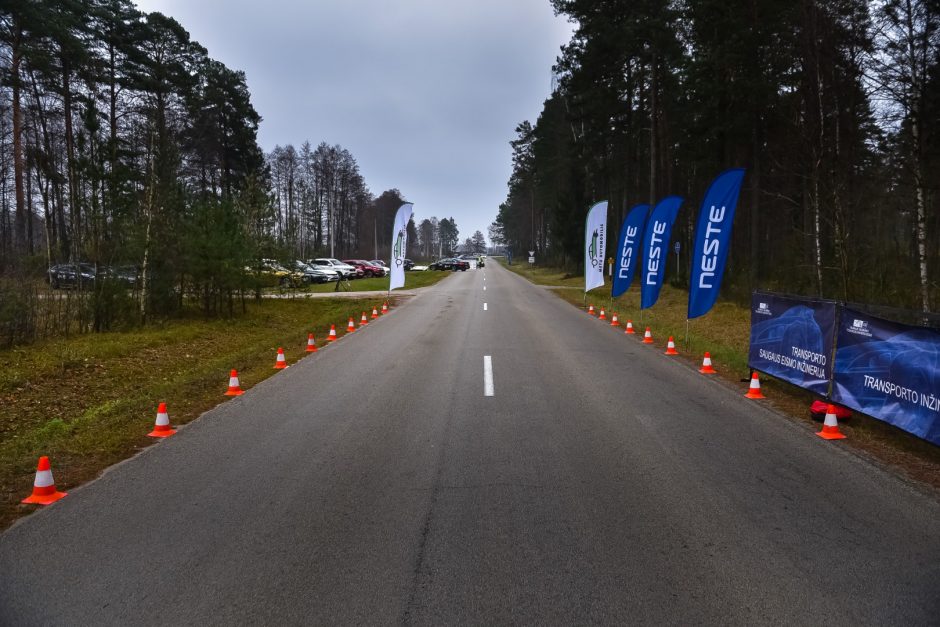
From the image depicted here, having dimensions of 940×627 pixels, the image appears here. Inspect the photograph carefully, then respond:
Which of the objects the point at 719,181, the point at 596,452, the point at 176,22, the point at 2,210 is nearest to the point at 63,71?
the point at 176,22

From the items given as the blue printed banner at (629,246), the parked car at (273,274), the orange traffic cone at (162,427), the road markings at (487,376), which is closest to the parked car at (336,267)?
the parked car at (273,274)

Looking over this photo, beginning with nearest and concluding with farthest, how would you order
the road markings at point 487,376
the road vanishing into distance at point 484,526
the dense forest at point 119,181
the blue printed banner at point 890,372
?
the road vanishing into distance at point 484,526 < the blue printed banner at point 890,372 < the road markings at point 487,376 < the dense forest at point 119,181

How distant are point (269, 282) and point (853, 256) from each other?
20719 mm

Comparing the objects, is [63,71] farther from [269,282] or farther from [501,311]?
[501,311]

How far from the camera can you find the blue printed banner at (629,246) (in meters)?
19.6

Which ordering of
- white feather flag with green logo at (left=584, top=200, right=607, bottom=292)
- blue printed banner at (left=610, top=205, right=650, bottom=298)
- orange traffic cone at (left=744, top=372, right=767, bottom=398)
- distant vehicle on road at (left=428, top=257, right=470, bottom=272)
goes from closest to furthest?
orange traffic cone at (left=744, top=372, right=767, bottom=398) < blue printed banner at (left=610, top=205, right=650, bottom=298) < white feather flag with green logo at (left=584, top=200, right=607, bottom=292) < distant vehicle on road at (left=428, top=257, right=470, bottom=272)

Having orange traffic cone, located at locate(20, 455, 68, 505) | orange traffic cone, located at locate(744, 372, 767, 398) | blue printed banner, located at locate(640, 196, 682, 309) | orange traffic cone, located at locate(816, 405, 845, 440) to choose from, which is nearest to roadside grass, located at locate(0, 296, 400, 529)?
orange traffic cone, located at locate(20, 455, 68, 505)

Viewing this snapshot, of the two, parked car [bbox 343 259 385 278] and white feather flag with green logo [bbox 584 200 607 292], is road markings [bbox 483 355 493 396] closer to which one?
white feather flag with green logo [bbox 584 200 607 292]

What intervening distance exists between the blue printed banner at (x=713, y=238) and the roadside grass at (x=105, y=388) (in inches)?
346

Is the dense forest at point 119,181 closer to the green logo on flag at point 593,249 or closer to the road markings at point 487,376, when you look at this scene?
the road markings at point 487,376

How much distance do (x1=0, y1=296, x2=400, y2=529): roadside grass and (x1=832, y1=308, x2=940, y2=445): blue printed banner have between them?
8.33 metres

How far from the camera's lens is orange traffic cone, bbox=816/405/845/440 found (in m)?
6.65

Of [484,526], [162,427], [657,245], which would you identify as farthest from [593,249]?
[484,526]

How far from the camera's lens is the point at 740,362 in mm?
11625
